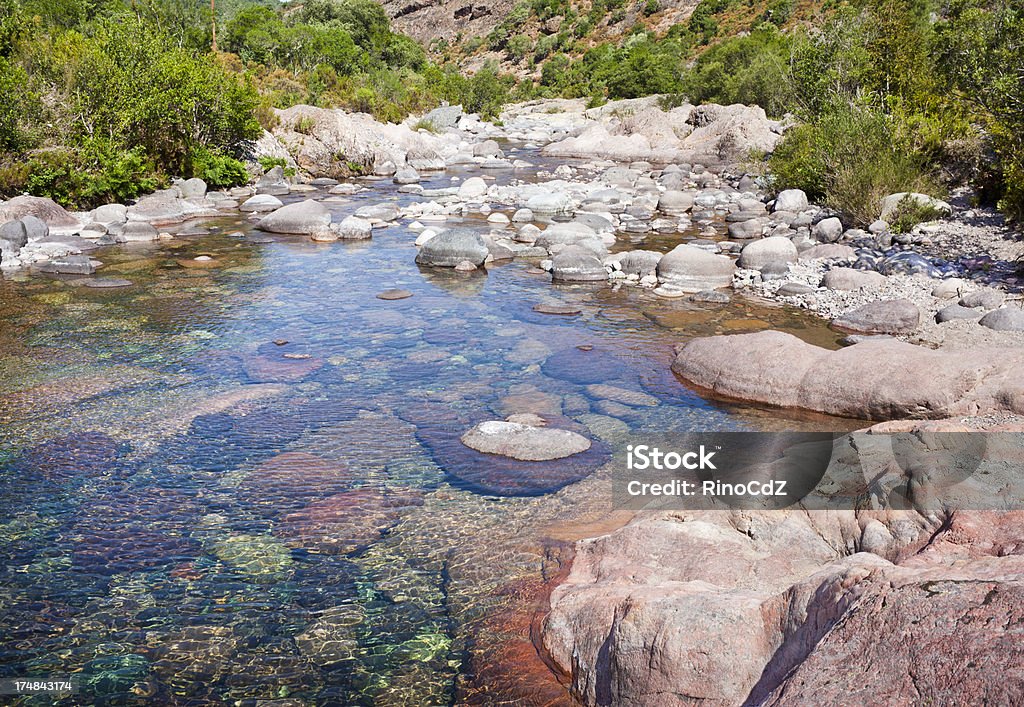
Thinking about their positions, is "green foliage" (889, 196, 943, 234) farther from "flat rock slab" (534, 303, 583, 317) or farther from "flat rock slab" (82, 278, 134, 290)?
"flat rock slab" (82, 278, 134, 290)

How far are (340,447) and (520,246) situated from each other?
10.7 metres

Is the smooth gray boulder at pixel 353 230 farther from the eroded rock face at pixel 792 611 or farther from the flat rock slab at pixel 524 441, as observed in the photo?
the eroded rock face at pixel 792 611

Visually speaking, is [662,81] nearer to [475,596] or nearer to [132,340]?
[132,340]

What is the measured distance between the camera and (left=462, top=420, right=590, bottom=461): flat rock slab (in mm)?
8422

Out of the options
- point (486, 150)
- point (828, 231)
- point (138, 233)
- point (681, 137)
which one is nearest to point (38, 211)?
point (138, 233)

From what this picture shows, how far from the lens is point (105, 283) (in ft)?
49.4

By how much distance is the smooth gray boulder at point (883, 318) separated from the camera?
12461mm

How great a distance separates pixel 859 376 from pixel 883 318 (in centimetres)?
398

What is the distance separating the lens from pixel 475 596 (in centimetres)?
613

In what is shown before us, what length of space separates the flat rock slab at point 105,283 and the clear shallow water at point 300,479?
0.28 meters

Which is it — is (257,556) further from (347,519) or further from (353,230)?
(353,230)

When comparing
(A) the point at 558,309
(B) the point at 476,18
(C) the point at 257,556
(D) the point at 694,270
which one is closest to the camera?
(C) the point at 257,556

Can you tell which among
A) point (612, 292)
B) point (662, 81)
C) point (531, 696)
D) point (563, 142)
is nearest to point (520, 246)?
point (612, 292)

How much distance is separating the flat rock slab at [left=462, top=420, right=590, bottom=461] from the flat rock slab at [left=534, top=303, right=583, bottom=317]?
5.26 metres
